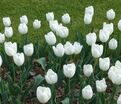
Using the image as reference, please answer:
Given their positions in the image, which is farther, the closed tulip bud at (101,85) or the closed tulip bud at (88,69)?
the closed tulip bud at (88,69)

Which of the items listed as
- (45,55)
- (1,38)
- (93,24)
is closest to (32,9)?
(93,24)

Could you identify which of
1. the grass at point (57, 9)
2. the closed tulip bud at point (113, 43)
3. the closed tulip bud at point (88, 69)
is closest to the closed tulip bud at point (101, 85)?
the closed tulip bud at point (88, 69)

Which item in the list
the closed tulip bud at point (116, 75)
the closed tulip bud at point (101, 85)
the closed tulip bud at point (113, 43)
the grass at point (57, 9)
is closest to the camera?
the closed tulip bud at point (116, 75)

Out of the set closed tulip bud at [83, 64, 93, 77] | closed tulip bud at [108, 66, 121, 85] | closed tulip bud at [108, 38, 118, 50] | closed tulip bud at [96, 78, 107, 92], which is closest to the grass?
closed tulip bud at [108, 38, 118, 50]

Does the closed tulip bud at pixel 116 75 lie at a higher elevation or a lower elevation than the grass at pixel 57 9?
lower

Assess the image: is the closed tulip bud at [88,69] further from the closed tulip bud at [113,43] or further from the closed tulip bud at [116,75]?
the closed tulip bud at [113,43]

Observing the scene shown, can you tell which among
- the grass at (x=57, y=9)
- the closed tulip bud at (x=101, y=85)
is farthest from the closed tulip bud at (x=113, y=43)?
the grass at (x=57, y=9)

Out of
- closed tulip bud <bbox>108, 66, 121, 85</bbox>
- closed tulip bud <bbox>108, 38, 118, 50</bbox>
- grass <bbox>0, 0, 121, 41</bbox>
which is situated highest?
grass <bbox>0, 0, 121, 41</bbox>

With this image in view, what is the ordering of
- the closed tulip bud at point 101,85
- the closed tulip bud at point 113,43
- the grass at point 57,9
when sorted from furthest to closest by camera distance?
the grass at point 57,9 < the closed tulip bud at point 113,43 < the closed tulip bud at point 101,85

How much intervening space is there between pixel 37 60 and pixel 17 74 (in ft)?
0.88

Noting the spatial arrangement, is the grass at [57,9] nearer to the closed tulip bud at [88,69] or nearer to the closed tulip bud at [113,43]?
the closed tulip bud at [113,43]

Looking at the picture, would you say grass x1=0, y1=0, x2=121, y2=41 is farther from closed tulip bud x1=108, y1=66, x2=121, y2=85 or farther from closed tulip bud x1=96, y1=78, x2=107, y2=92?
closed tulip bud x1=108, y1=66, x2=121, y2=85

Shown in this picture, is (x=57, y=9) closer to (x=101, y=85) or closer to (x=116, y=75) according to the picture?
(x=101, y=85)

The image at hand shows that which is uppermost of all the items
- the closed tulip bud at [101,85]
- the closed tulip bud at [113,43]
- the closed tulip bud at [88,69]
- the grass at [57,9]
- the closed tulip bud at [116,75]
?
the grass at [57,9]
